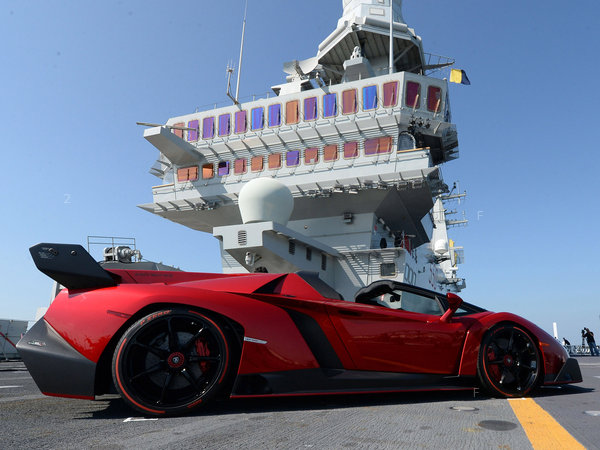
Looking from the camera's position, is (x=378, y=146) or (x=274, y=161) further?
(x=274, y=161)

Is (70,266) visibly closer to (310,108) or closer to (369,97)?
(369,97)

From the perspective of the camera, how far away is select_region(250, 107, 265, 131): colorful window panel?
2622cm

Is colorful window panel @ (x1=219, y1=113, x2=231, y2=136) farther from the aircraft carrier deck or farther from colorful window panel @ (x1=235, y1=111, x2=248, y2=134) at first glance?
the aircraft carrier deck

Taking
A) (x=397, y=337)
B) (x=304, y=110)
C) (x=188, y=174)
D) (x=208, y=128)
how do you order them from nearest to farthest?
(x=397, y=337), (x=304, y=110), (x=188, y=174), (x=208, y=128)

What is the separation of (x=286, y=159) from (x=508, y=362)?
2197cm

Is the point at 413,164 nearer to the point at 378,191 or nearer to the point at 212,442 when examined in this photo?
the point at 378,191

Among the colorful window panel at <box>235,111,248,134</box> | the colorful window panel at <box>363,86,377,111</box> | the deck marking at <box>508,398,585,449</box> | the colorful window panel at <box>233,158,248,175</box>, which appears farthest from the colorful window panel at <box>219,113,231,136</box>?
the deck marking at <box>508,398,585,449</box>

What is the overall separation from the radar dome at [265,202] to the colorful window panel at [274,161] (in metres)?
4.81

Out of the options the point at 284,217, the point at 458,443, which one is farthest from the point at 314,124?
the point at 458,443

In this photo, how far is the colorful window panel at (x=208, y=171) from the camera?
26.5 metres

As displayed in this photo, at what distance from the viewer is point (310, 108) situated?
2531 centimetres

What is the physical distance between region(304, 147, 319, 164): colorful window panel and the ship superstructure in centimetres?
7

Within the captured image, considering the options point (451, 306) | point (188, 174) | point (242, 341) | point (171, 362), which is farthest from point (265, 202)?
point (171, 362)

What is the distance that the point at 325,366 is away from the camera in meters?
3.26
